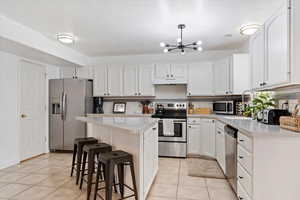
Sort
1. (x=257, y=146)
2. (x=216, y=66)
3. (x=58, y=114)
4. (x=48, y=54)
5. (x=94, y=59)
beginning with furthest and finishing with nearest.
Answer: (x=94, y=59) → (x=58, y=114) → (x=216, y=66) → (x=48, y=54) → (x=257, y=146)

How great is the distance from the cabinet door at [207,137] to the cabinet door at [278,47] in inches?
80.2

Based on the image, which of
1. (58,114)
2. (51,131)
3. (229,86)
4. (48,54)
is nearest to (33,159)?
(51,131)

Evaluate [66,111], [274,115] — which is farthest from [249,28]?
[66,111]

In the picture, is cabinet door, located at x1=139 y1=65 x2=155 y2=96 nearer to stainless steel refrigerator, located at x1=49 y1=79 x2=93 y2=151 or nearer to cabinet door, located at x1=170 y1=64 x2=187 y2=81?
cabinet door, located at x1=170 y1=64 x2=187 y2=81

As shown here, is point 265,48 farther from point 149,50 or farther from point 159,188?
point 149,50

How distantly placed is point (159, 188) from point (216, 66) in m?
3.06

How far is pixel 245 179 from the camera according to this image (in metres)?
2.13

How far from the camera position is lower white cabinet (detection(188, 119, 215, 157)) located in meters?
4.34

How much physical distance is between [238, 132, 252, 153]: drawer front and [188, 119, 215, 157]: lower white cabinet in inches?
79.5

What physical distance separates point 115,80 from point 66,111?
1.44 m

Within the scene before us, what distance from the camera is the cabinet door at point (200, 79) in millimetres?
4711

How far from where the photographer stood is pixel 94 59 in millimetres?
5613

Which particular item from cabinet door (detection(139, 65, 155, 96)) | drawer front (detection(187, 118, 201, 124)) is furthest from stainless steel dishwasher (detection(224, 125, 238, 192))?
cabinet door (detection(139, 65, 155, 96))

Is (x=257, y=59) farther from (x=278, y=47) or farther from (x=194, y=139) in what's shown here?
(x=194, y=139)
